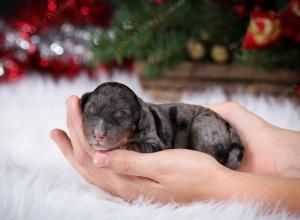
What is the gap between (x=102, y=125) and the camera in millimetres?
1535

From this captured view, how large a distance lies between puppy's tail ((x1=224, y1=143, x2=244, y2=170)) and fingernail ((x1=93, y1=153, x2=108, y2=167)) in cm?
43

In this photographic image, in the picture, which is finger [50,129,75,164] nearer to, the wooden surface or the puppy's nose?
the puppy's nose

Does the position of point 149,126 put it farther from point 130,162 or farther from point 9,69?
point 9,69

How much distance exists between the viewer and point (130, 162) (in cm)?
163

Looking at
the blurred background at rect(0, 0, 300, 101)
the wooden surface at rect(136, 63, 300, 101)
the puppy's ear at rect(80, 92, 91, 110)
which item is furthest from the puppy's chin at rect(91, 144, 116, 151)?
the wooden surface at rect(136, 63, 300, 101)

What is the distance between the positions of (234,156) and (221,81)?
215 centimetres

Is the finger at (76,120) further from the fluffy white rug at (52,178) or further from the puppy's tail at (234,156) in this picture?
the puppy's tail at (234,156)

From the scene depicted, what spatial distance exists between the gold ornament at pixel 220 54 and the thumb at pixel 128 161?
7.58 ft

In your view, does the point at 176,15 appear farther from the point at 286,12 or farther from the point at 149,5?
the point at 286,12

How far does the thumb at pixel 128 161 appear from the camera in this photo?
1.62 meters

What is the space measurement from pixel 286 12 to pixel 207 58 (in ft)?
2.83

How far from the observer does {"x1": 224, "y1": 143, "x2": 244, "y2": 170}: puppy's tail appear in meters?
1.84

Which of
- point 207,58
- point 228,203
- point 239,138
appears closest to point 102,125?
point 228,203

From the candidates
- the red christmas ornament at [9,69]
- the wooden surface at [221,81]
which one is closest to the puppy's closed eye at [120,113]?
the wooden surface at [221,81]
